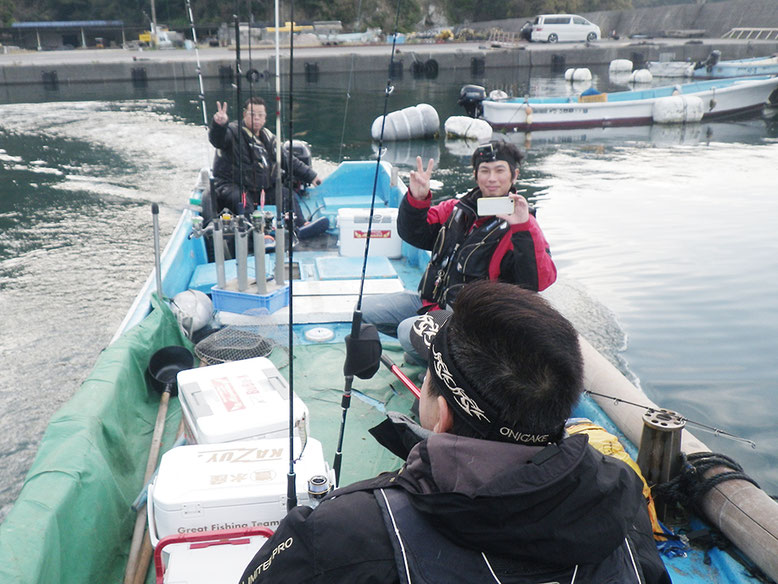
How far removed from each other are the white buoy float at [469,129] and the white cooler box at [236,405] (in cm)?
1547

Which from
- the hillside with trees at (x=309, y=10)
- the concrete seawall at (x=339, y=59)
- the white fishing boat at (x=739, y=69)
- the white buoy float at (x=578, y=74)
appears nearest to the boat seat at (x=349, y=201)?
the concrete seawall at (x=339, y=59)

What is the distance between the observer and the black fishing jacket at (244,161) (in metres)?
6.51

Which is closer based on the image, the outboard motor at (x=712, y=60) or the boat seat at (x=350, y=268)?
the boat seat at (x=350, y=268)

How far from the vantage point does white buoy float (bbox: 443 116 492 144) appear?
17.6m

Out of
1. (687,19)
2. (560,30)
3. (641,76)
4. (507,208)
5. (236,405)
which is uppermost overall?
(687,19)

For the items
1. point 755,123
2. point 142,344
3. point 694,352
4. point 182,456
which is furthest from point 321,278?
point 755,123

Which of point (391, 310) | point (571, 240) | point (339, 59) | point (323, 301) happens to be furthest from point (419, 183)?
point (339, 59)

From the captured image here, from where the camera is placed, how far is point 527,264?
3461 millimetres

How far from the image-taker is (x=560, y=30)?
137ft

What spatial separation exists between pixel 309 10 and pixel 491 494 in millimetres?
45673

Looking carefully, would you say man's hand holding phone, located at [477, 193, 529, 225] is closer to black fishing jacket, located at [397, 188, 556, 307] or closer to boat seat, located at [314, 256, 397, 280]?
black fishing jacket, located at [397, 188, 556, 307]

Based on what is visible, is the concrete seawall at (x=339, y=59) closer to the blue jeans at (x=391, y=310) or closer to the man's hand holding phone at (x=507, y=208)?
the blue jeans at (x=391, y=310)

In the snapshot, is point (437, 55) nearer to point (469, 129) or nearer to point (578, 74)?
point (578, 74)

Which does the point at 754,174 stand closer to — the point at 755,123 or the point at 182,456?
the point at 755,123
